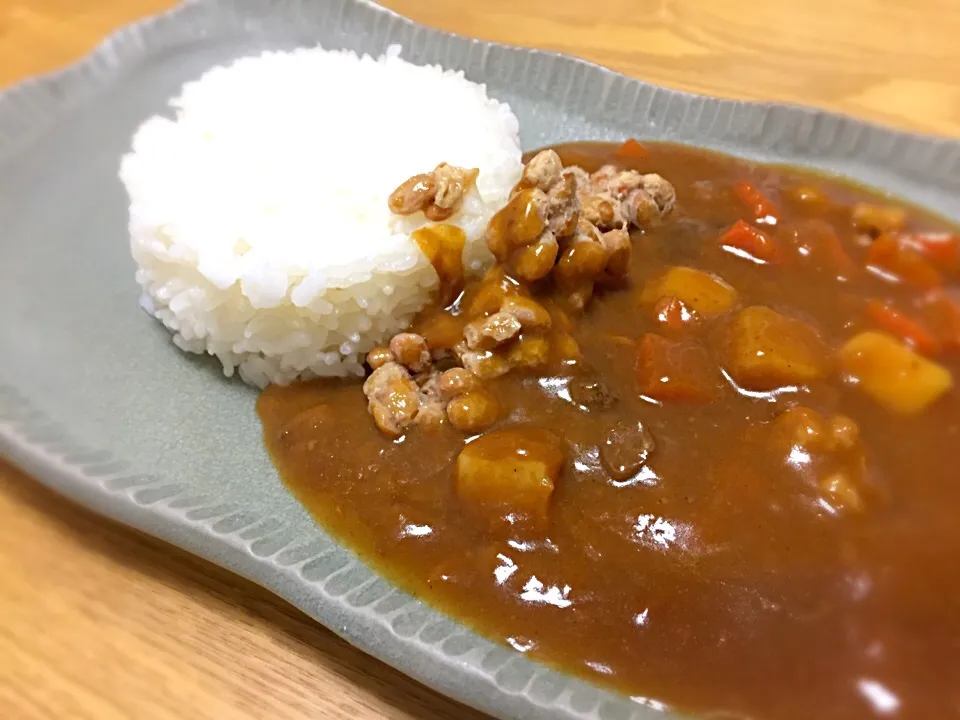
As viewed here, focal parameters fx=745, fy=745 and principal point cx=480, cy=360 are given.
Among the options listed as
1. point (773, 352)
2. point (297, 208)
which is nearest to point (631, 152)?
point (773, 352)

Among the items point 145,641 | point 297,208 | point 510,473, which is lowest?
point 145,641

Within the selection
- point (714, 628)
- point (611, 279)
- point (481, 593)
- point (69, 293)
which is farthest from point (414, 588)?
point (69, 293)

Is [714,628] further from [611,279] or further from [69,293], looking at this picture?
[69,293]

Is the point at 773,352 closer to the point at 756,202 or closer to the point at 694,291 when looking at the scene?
the point at 694,291

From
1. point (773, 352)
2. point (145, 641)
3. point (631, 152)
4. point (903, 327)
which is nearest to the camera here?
point (145, 641)

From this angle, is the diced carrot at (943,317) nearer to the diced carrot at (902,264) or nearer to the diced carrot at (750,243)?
the diced carrot at (902,264)

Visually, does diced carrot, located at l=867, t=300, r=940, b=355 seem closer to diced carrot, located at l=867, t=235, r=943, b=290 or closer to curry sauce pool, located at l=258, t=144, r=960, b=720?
curry sauce pool, located at l=258, t=144, r=960, b=720
